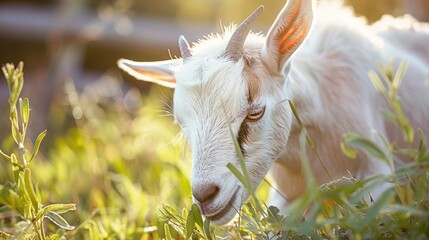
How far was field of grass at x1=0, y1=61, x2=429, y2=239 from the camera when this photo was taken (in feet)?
5.93

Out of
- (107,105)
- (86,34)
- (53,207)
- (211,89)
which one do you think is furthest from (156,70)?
(86,34)

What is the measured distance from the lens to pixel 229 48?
267 cm

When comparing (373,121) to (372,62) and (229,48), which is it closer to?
(372,62)

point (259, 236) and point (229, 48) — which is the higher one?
point (229, 48)

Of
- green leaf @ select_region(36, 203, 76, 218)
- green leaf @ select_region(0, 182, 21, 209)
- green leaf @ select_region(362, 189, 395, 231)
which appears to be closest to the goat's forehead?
green leaf @ select_region(36, 203, 76, 218)

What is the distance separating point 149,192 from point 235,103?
1644 millimetres

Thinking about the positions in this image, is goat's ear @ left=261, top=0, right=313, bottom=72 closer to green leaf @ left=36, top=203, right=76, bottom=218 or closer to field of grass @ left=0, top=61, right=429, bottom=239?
field of grass @ left=0, top=61, right=429, bottom=239

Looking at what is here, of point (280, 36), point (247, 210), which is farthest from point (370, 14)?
point (247, 210)

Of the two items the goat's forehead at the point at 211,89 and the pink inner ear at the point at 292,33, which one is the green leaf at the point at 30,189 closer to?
the goat's forehead at the point at 211,89

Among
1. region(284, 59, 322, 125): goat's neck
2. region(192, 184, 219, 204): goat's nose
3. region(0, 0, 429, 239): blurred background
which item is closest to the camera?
region(192, 184, 219, 204): goat's nose

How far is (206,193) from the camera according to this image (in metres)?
2.37

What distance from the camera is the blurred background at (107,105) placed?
3586 mm

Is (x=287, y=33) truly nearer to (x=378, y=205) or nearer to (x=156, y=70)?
(x=156, y=70)

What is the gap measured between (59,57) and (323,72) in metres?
5.62
